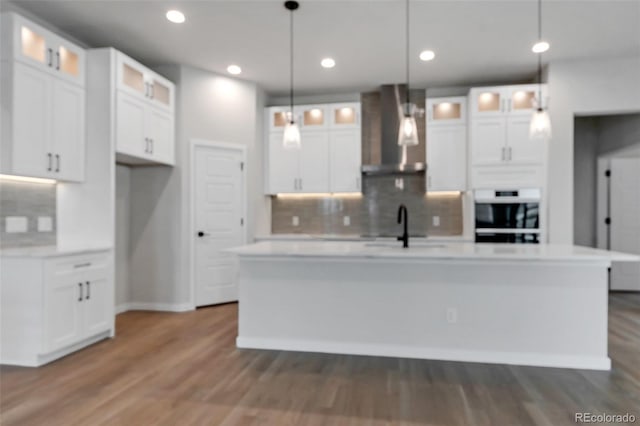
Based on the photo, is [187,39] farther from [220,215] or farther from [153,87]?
[220,215]

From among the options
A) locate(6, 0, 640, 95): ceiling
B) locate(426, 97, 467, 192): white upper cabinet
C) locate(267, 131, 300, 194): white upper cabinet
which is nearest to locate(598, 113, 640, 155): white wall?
locate(6, 0, 640, 95): ceiling

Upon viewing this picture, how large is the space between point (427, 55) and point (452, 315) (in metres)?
3.02

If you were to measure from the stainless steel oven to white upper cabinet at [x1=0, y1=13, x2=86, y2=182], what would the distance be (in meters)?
4.55

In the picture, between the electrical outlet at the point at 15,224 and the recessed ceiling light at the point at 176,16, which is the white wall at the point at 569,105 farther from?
the electrical outlet at the point at 15,224

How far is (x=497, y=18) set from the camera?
3.69m

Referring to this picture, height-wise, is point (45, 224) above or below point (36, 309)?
above

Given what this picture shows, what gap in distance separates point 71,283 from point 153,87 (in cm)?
235

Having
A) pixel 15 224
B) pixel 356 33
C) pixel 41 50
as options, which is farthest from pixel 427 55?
pixel 15 224

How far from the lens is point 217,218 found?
5051mm

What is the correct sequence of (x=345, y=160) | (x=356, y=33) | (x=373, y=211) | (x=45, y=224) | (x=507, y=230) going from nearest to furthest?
(x=45, y=224) → (x=356, y=33) → (x=507, y=230) → (x=345, y=160) → (x=373, y=211)

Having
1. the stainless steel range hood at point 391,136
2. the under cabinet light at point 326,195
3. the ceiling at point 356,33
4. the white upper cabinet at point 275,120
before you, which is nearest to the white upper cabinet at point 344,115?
the stainless steel range hood at point 391,136

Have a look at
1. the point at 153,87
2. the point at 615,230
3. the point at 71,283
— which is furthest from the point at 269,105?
the point at 615,230

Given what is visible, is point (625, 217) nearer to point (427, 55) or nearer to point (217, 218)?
point (427, 55)

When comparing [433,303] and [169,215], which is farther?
[169,215]
